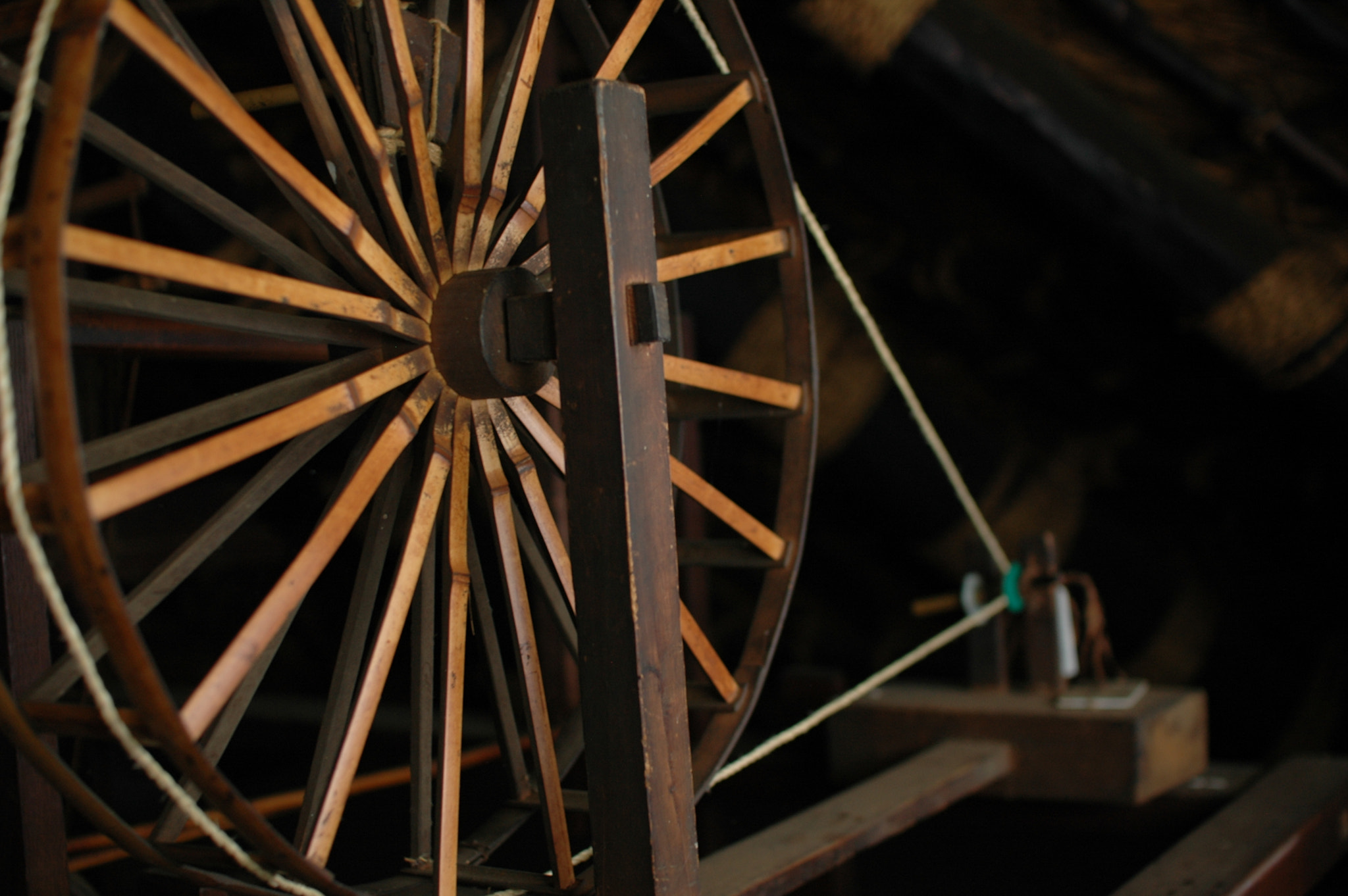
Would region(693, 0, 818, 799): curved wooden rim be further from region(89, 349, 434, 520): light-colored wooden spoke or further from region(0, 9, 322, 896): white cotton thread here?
region(0, 9, 322, 896): white cotton thread

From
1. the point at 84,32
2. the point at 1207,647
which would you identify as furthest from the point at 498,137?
the point at 1207,647

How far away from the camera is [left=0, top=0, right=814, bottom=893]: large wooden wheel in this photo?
3.72ft

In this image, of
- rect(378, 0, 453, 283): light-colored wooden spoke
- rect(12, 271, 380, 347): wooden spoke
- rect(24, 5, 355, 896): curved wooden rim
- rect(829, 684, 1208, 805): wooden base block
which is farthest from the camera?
rect(829, 684, 1208, 805): wooden base block

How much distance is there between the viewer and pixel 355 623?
159cm

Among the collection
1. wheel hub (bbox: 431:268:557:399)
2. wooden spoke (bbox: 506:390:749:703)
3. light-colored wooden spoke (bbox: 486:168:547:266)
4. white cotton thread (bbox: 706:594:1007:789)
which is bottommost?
white cotton thread (bbox: 706:594:1007:789)

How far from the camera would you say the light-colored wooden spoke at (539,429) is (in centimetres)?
171

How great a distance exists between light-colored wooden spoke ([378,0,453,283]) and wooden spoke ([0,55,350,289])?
0.12 metres

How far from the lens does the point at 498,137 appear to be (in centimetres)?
173

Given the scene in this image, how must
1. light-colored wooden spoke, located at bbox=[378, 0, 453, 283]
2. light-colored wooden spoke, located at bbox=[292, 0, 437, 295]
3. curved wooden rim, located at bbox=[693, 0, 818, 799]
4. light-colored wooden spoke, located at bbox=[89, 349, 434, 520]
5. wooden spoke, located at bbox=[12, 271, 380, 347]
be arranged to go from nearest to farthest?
1. light-colored wooden spoke, located at bbox=[89, 349, 434, 520]
2. wooden spoke, located at bbox=[12, 271, 380, 347]
3. light-colored wooden spoke, located at bbox=[292, 0, 437, 295]
4. light-colored wooden spoke, located at bbox=[378, 0, 453, 283]
5. curved wooden rim, located at bbox=[693, 0, 818, 799]

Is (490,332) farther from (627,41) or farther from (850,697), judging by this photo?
(850,697)

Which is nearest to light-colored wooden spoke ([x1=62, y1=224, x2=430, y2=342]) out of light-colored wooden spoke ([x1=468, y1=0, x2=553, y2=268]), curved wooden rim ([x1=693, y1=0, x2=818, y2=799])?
light-colored wooden spoke ([x1=468, y1=0, x2=553, y2=268])

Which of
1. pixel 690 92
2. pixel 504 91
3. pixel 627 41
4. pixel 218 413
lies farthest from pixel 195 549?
pixel 690 92

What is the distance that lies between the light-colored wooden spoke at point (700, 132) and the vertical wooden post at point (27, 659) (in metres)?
0.85

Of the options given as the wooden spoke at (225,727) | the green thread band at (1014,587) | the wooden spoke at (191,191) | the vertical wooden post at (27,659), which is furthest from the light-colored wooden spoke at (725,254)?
the green thread band at (1014,587)
